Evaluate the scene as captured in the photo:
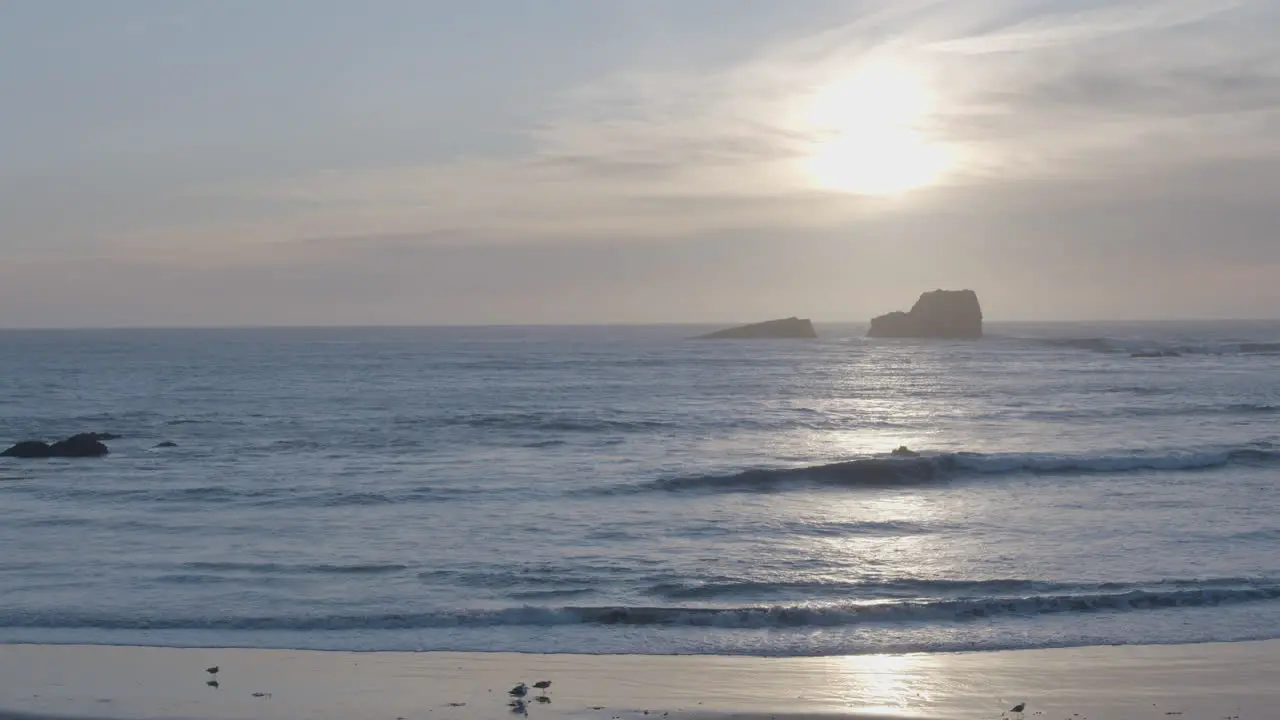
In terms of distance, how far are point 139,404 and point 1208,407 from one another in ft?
160

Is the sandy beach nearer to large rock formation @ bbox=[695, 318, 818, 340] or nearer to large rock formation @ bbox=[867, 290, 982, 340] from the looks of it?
large rock formation @ bbox=[867, 290, 982, 340]

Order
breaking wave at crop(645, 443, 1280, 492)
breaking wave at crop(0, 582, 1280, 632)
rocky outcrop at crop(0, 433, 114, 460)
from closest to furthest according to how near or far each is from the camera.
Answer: breaking wave at crop(0, 582, 1280, 632), breaking wave at crop(645, 443, 1280, 492), rocky outcrop at crop(0, 433, 114, 460)

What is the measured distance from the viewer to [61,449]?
111 feet

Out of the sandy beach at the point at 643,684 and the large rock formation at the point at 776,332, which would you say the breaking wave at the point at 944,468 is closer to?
the sandy beach at the point at 643,684

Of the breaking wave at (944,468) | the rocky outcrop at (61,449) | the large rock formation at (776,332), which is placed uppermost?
the large rock formation at (776,332)

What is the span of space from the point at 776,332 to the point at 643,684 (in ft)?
566

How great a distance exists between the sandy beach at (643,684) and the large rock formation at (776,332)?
6515 inches

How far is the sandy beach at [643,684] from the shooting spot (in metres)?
11.1

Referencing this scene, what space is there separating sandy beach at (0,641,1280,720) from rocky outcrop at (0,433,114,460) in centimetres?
2223

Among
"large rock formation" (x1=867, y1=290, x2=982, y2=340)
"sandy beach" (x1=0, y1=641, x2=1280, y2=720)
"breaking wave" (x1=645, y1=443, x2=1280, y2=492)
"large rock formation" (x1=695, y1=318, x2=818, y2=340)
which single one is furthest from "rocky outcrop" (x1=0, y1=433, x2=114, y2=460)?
"large rock formation" (x1=695, y1=318, x2=818, y2=340)

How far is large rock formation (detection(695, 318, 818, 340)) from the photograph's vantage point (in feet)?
592

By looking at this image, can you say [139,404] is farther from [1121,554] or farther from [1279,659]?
[1279,659]

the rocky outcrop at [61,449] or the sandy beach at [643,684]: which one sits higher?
the rocky outcrop at [61,449]

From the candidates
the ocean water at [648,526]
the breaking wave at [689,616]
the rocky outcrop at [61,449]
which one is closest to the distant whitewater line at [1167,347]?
the ocean water at [648,526]
